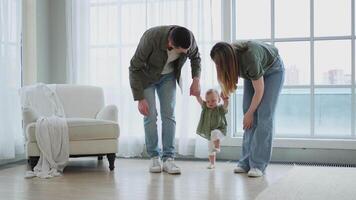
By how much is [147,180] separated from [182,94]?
1152 mm

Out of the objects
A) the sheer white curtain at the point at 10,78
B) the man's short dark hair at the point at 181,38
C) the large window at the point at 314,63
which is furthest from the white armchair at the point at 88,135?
the large window at the point at 314,63

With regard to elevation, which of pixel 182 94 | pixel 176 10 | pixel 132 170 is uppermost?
pixel 176 10

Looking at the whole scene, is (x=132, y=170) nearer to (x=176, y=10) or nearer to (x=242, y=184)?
(x=242, y=184)

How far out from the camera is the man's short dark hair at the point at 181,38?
10.2ft

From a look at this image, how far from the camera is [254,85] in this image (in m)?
3.19

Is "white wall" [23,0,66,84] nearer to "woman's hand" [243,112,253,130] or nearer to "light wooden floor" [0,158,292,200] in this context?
"light wooden floor" [0,158,292,200]

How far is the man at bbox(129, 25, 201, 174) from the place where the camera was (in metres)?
3.41

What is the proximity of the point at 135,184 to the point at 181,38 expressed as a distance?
1.02 metres

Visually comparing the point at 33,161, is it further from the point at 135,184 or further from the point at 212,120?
the point at 212,120

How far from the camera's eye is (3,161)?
4.22 metres

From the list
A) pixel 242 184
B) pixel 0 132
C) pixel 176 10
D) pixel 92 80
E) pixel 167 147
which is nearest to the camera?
pixel 242 184

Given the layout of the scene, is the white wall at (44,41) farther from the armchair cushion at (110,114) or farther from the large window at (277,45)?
the armchair cushion at (110,114)

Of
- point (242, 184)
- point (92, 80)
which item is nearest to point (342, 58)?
point (242, 184)

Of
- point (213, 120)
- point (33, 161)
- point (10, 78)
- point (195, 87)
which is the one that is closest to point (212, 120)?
point (213, 120)
